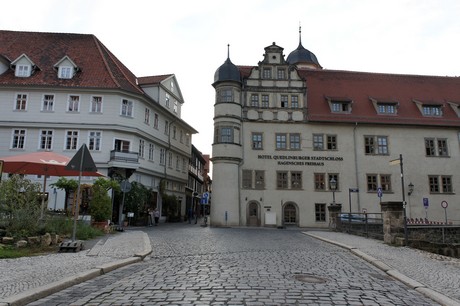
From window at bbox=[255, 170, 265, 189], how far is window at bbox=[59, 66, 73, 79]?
18.1 m

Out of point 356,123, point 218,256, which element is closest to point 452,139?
point 356,123

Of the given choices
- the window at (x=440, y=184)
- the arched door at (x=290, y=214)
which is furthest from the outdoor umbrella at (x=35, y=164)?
the window at (x=440, y=184)

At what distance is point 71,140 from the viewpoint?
104 feet

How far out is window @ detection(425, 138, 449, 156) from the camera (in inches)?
1463

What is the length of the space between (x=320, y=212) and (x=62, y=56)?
26945 millimetres

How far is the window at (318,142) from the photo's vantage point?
36094 millimetres

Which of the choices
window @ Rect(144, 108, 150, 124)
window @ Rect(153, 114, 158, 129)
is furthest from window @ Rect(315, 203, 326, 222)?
window @ Rect(144, 108, 150, 124)

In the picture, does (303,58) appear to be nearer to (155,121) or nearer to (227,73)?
(227,73)

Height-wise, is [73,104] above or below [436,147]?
above

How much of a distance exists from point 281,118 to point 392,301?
30.6m

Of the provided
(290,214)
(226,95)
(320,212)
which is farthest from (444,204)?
(226,95)

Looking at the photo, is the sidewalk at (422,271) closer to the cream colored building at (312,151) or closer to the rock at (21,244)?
the rock at (21,244)

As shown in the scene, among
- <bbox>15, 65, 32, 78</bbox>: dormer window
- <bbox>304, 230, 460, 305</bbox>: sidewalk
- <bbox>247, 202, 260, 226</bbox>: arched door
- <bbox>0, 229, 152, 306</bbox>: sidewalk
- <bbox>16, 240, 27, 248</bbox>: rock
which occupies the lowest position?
<bbox>304, 230, 460, 305</bbox>: sidewalk

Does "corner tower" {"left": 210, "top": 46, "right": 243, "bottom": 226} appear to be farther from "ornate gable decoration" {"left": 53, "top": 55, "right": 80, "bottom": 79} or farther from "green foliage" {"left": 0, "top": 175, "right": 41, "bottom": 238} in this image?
"green foliage" {"left": 0, "top": 175, "right": 41, "bottom": 238}
